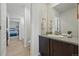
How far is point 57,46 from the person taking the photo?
7.38ft

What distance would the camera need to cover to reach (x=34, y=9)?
8.62ft

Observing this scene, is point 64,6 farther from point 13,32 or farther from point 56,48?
point 13,32

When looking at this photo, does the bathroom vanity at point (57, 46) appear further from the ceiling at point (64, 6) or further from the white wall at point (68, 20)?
the ceiling at point (64, 6)

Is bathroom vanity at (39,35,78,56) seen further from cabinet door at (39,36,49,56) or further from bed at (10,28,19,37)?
bed at (10,28,19,37)

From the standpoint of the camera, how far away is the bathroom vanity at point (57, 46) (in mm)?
1693

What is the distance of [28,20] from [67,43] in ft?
3.80

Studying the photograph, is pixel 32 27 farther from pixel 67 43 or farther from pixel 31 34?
pixel 67 43

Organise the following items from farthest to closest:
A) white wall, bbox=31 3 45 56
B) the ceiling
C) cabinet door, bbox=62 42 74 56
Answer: white wall, bbox=31 3 45 56 < the ceiling < cabinet door, bbox=62 42 74 56

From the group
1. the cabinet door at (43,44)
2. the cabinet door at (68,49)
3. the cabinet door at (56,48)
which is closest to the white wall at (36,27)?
the cabinet door at (43,44)

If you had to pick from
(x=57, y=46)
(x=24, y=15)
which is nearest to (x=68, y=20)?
(x=57, y=46)

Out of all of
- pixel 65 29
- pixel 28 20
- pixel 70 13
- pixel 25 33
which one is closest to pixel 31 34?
pixel 25 33

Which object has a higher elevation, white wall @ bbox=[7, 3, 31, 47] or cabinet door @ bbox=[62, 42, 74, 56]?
white wall @ bbox=[7, 3, 31, 47]

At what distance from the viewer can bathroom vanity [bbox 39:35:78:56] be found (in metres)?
1.69

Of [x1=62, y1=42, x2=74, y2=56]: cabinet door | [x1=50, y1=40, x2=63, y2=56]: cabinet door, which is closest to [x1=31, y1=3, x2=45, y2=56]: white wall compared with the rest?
→ [x1=50, y1=40, x2=63, y2=56]: cabinet door
